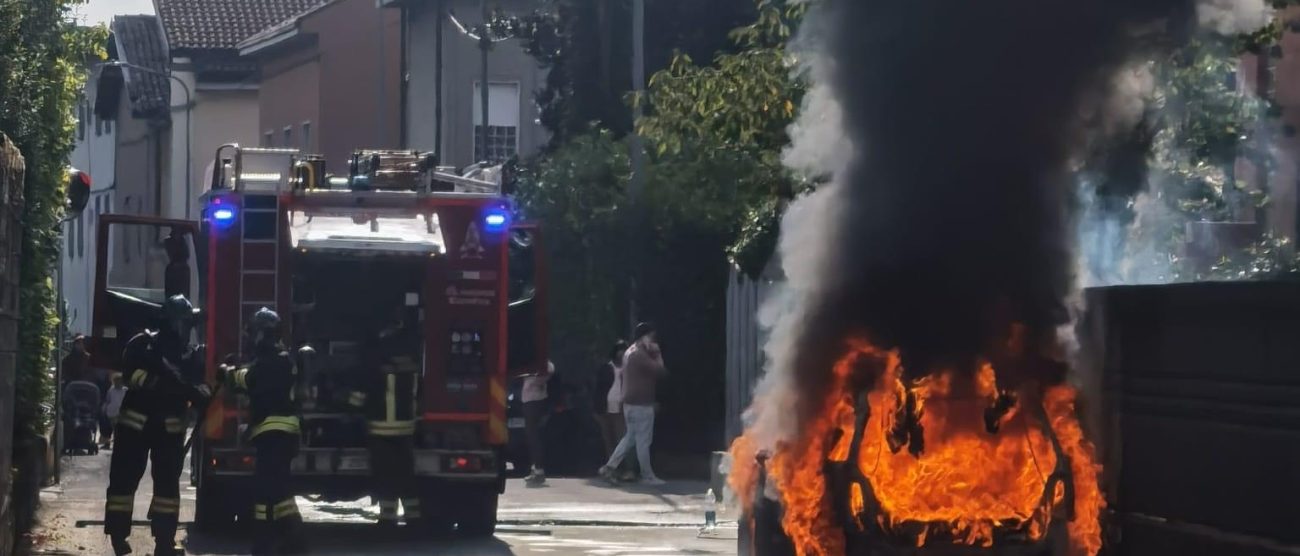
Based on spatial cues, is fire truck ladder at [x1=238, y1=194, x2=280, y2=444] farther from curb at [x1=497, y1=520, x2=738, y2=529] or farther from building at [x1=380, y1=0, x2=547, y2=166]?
building at [x1=380, y1=0, x2=547, y2=166]

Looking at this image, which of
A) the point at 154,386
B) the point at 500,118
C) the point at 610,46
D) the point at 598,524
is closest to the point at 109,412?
the point at 610,46

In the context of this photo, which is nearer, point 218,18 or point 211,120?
point 211,120

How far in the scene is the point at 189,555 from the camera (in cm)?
1349

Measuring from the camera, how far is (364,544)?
47.3 feet

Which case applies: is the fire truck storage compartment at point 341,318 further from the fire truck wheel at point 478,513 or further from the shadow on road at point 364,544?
the fire truck wheel at point 478,513

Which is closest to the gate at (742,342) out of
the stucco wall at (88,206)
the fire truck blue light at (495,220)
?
the fire truck blue light at (495,220)

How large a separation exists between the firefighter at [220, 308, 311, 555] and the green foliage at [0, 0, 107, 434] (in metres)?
2.45

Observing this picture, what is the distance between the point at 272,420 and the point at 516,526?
13.0ft

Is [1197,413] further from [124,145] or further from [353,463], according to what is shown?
[124,145]

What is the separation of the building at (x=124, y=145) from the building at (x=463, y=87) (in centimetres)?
1717

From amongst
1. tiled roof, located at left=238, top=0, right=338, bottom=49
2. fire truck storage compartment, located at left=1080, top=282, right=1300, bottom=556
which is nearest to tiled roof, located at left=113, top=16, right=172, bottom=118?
tiled roof, located at left=238, top=0, right=338, bottom=49

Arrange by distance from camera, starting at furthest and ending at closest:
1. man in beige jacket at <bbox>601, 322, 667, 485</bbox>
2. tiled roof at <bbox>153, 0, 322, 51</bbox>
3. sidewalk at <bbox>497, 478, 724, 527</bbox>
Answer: tiled roof at <bbox>153, 0, 322, 51</bbox> → man in beige jacket at <bbox>601, 322, 667, 485</bbox> → sidewalk at <bbox>497, 478, 724, 527</bbox>

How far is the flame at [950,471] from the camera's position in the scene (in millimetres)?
8766

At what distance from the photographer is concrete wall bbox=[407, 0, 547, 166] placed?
3684 cm
